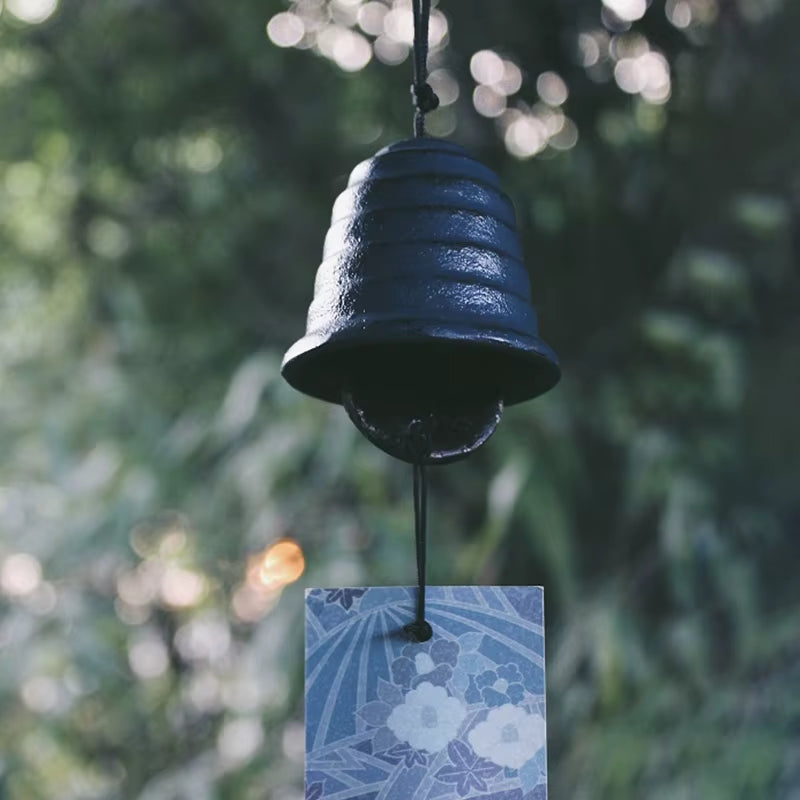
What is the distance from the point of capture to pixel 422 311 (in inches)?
27.4

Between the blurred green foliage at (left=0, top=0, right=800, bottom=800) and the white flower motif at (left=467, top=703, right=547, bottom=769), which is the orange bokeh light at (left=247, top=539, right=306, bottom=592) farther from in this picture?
the white flower motif at (left=467, top=703, right=547, bottom=769)

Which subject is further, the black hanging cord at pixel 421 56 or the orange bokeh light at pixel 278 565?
the orange bokeh light at pixel 278 565

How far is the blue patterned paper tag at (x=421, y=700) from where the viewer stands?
652 millimetres

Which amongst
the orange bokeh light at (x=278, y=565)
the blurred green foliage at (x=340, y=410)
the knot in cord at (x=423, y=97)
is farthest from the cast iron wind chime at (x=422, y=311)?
the orange bokeh light at (x=278, y=565)

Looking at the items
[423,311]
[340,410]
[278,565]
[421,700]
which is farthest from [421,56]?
[278,565]

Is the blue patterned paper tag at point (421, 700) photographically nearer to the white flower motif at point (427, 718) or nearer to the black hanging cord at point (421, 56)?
the white flower motif at point (427, 718)

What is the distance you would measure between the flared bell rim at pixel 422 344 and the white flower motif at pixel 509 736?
0.23 meters

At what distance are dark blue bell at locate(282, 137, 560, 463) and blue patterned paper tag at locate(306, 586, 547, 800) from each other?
0.12 m

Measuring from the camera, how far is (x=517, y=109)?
236 centimetres

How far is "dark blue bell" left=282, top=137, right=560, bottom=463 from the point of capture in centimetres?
71

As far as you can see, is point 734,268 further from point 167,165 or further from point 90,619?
point 90,619

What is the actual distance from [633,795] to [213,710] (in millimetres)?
1230

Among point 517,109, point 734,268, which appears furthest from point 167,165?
point 734,268

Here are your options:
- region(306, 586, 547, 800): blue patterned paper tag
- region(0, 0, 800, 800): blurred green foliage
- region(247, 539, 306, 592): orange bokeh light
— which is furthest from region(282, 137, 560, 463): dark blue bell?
region(247, 539, 306, 592): orange bokeh light
